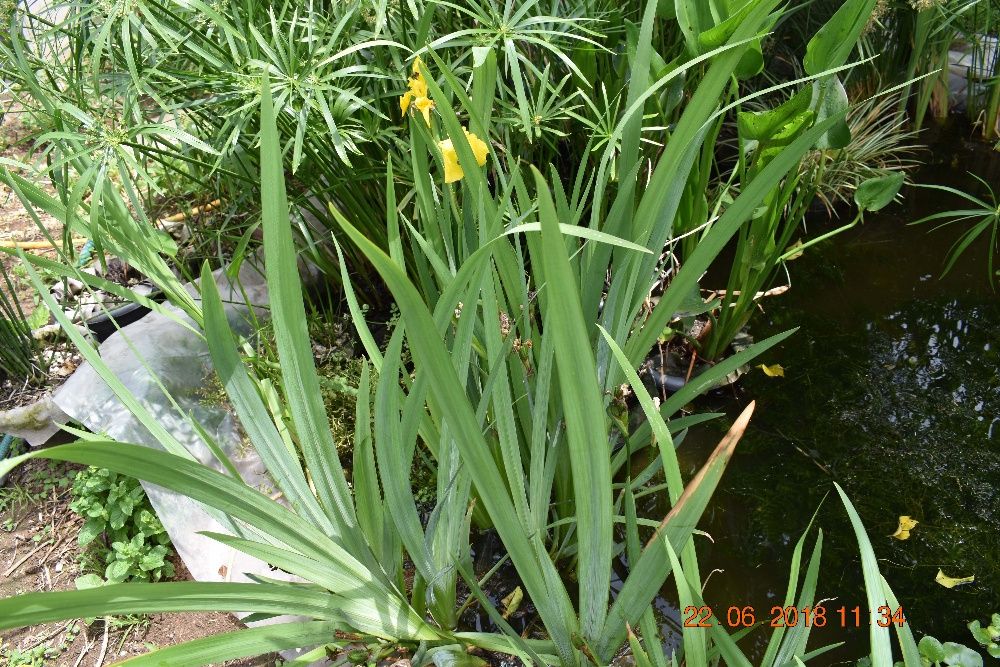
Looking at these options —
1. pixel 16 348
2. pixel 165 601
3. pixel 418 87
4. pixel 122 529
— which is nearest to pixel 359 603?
pixel 165 601

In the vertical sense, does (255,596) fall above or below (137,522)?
above

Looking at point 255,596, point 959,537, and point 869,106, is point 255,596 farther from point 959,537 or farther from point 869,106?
point 869,106

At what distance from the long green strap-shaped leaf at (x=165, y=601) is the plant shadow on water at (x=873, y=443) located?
2.36ft

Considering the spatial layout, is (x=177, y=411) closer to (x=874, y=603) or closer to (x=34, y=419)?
(x=34, y=419)

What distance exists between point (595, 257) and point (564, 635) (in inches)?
21.7

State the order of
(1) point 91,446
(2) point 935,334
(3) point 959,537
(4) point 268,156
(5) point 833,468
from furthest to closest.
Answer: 1. (2) point 935,334
2. (5) point 833,468
3. (3) point 959,537
4. (4) point 268,156
5. (1) point 91,446

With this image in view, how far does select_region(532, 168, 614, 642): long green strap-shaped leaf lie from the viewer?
692mm

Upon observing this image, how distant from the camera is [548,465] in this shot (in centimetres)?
111

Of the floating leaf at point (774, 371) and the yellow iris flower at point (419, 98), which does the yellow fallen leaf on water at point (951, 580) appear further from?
the yellow iris flower at point (419, 98)

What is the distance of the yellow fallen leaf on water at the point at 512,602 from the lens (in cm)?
125

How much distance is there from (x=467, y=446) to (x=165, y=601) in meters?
0.37

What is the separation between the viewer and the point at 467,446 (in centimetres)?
80

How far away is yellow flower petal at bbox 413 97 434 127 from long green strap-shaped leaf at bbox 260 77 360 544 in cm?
27

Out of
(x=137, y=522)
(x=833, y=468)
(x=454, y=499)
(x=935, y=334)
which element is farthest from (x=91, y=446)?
(x=935, y=334)
